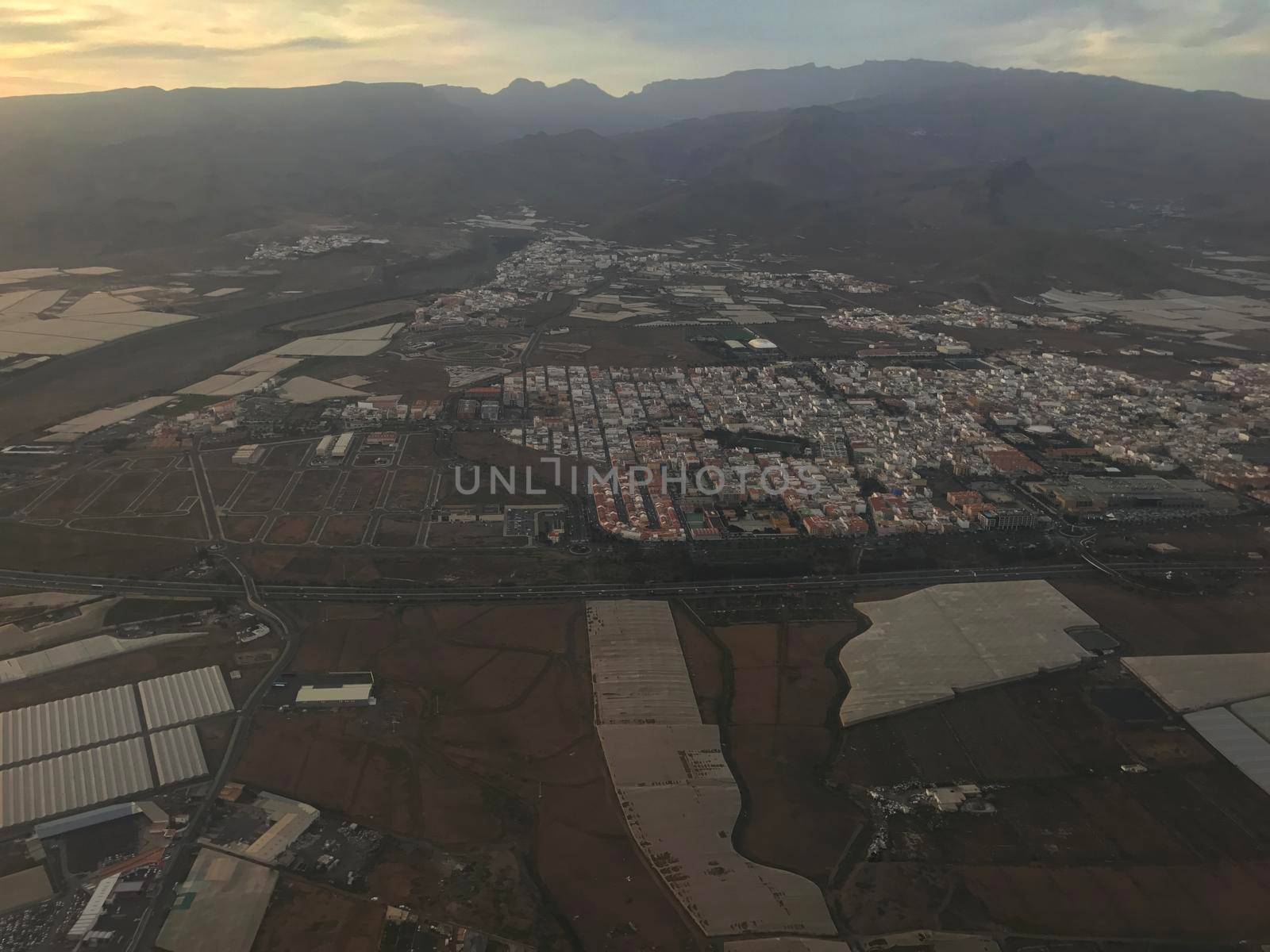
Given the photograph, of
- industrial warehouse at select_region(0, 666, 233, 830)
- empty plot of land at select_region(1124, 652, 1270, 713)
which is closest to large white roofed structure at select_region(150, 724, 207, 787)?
industrial warehouse at select_region(0, 666, 233, 830)

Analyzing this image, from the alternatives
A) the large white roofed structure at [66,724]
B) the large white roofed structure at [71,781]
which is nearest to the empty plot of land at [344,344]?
the large white roofed structure at [66,724]

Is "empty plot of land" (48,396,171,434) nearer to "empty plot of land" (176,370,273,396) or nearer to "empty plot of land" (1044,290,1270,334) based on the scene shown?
"empty plot of land" (176,370,273,396)

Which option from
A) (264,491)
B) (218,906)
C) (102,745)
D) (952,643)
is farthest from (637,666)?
(264,491)

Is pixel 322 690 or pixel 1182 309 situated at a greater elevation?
pixel 322 690

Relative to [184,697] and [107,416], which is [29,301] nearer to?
[107,416]

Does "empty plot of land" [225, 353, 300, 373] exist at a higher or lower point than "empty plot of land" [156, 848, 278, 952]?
higher
